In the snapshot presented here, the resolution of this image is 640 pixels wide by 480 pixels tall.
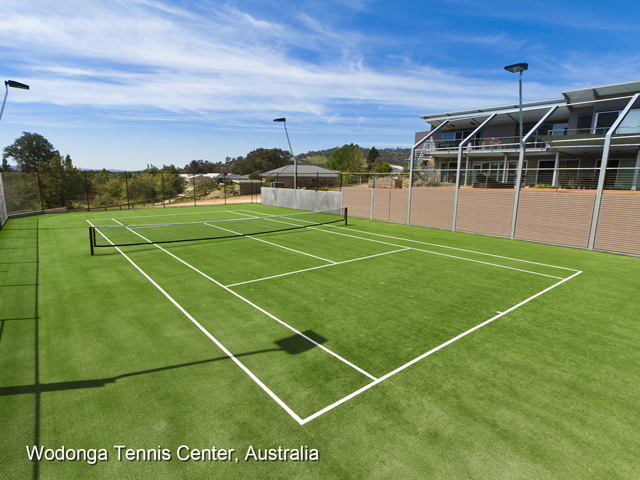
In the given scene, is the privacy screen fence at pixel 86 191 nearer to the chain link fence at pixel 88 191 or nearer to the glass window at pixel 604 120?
the chain link fence at pixel 88 191

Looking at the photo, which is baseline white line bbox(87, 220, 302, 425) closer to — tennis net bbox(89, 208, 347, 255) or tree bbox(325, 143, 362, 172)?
tennis net bbox(89, 208, 347, 255)

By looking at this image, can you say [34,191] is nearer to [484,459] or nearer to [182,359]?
[182,359]

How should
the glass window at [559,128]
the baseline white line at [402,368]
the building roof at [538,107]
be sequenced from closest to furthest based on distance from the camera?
the baseline white line at [402,368] < the building roof at [538,107] < the glass window at [559,128]

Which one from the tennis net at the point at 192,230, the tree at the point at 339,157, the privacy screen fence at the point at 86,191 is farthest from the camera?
the tree at the point at 339,157

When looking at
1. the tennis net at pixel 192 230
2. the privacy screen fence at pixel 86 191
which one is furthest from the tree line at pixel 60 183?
the tennis net at pixel 192 230

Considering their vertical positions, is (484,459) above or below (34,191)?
below

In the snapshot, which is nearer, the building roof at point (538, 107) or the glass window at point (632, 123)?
the glass window at point (632, 123)

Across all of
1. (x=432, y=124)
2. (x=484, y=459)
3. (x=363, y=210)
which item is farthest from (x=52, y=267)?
(x=432, y=124)

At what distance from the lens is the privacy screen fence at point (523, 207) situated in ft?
49.5

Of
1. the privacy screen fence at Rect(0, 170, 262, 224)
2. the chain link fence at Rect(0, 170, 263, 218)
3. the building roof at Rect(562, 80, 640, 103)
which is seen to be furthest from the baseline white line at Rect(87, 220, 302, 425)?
the building roof at Rect(562, 80, 640, 103)

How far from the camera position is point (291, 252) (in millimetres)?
14961

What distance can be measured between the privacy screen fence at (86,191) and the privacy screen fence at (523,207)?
20126 mm

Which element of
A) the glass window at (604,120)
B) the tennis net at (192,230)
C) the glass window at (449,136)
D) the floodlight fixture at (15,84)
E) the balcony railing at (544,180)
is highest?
the glass window at (449,136)

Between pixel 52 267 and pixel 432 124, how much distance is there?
37710mm
